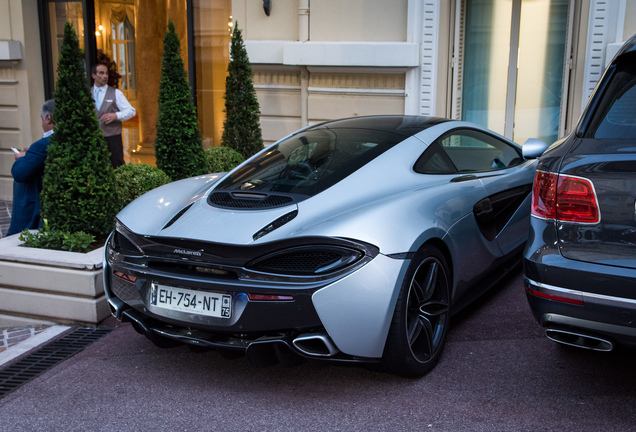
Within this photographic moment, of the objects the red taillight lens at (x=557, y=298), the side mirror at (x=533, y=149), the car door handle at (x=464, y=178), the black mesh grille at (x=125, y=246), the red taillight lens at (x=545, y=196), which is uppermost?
the side mirror at (x=533, y=149)

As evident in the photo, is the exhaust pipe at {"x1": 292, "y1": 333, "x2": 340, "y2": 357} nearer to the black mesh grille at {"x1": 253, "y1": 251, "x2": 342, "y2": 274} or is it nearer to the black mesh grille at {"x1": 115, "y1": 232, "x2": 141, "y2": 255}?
the black mesh grille at {"x1": 253, "y1": 251, "x2": 342, "y2": 274}

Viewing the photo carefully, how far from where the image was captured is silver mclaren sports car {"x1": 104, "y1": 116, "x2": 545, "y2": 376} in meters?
3.21

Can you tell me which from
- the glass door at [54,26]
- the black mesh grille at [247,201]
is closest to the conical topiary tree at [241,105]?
the glass door at [54,26]

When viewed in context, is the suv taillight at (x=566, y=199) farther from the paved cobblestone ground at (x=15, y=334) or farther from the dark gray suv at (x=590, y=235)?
the paved cobblestone ground at (x=15, y=334)

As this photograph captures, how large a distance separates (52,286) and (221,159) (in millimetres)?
3404

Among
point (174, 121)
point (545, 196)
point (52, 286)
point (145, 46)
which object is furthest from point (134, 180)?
point (145, 46)

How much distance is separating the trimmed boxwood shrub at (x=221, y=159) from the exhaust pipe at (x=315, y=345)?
4677 millimetres

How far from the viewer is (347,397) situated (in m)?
3.50

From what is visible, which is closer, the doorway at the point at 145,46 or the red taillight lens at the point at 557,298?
the red taillight lens at the point at 557,298

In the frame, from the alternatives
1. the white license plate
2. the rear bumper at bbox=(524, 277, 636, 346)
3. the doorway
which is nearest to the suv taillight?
the rear bumper at bbox=(524, 277, 636, 346)

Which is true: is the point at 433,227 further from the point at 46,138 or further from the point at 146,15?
the point at 146,15

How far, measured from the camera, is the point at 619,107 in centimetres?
326

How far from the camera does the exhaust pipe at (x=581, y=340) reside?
9.71 ft

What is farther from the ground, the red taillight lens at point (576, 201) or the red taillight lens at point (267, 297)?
the red taillight lens at point (576, 201)
